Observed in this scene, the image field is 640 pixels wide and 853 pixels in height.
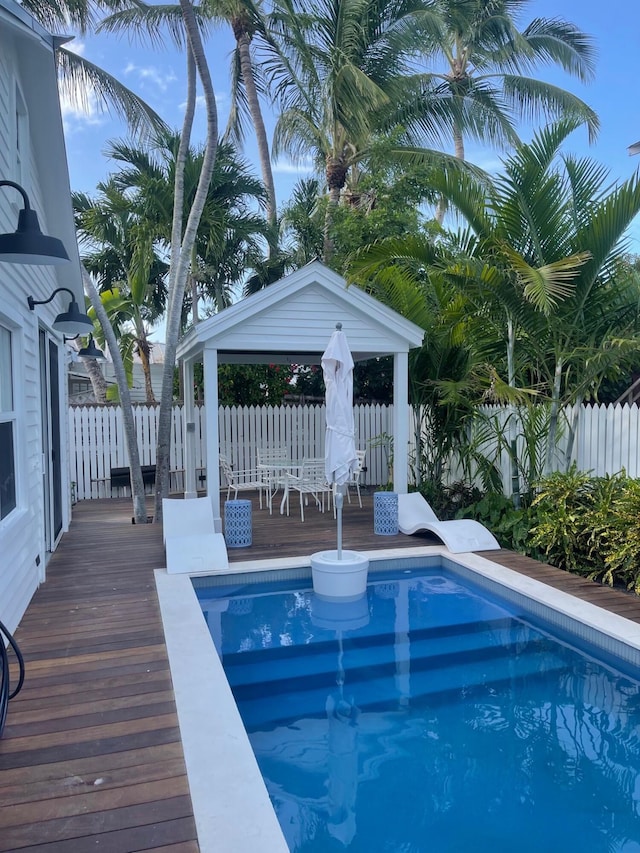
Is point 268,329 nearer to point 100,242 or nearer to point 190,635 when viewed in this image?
point 190,635

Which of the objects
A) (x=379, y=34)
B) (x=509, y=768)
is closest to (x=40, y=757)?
(x=509, y=768)

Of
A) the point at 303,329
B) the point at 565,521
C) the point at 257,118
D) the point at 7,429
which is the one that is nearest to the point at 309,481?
the point at 303,329

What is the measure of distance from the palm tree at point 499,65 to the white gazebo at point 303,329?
10171 mm

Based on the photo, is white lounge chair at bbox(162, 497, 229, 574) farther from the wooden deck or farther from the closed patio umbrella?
the closed patio umbrella

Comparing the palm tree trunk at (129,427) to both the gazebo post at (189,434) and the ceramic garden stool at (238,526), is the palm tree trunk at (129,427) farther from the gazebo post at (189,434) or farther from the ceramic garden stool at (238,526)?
the ceramic garden stool at (238,526)

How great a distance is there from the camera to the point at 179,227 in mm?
9617

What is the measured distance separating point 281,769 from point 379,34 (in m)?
14.7

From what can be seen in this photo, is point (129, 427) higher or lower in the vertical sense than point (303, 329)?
lower

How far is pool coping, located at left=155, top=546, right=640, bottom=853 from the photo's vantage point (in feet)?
8.18

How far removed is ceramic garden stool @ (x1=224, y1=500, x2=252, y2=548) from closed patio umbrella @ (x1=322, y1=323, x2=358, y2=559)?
4.67ft

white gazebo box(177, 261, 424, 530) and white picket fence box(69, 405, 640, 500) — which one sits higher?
white gazebo box(177, 261, 424, 530)

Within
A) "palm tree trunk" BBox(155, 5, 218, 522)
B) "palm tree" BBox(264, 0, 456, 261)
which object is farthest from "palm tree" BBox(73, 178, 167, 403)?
"palm tree" BBox(264, 0, 456, 261)

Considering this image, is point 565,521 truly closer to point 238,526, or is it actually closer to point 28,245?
point 238,526

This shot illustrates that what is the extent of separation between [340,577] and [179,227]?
6316mm
